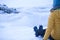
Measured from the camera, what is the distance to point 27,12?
179 centimetres

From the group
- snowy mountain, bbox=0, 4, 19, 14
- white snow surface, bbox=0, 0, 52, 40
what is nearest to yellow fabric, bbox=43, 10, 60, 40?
white snow surface, bbox=0, 0, 52, 40

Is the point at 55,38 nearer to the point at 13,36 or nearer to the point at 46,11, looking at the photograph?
the point at 13,36

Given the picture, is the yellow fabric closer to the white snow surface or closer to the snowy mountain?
the white snow surface

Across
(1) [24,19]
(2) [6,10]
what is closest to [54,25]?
(1) [24,19]

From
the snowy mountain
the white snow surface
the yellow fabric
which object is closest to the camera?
the yellow fabric

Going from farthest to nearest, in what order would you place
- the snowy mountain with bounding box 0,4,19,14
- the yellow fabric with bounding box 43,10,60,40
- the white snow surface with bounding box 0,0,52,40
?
the snowy mountain with bounding box 0,4,19,14 → the white snow surface with bounding box 0,0,52,40 → the yellow fabric with bounding box 43,10,60,40

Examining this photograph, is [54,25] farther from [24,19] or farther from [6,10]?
[6,10]

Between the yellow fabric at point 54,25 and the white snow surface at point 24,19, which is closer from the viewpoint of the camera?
the yellow fabric at point 54,25

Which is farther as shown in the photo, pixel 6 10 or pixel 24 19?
pixel 6 10

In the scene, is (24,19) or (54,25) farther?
(24,19)

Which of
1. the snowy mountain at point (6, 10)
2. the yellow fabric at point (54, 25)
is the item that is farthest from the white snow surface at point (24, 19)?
the yellow fabric at point (54, 25)

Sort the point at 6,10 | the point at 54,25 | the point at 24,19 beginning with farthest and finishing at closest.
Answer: the point at 6,10
the point at 24,19
the point at 54,25

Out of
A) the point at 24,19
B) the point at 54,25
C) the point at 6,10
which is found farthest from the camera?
the point at 6,10

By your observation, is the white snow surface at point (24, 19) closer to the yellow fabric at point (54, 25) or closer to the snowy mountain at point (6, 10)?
the snowy mountain at point (6, 10)
